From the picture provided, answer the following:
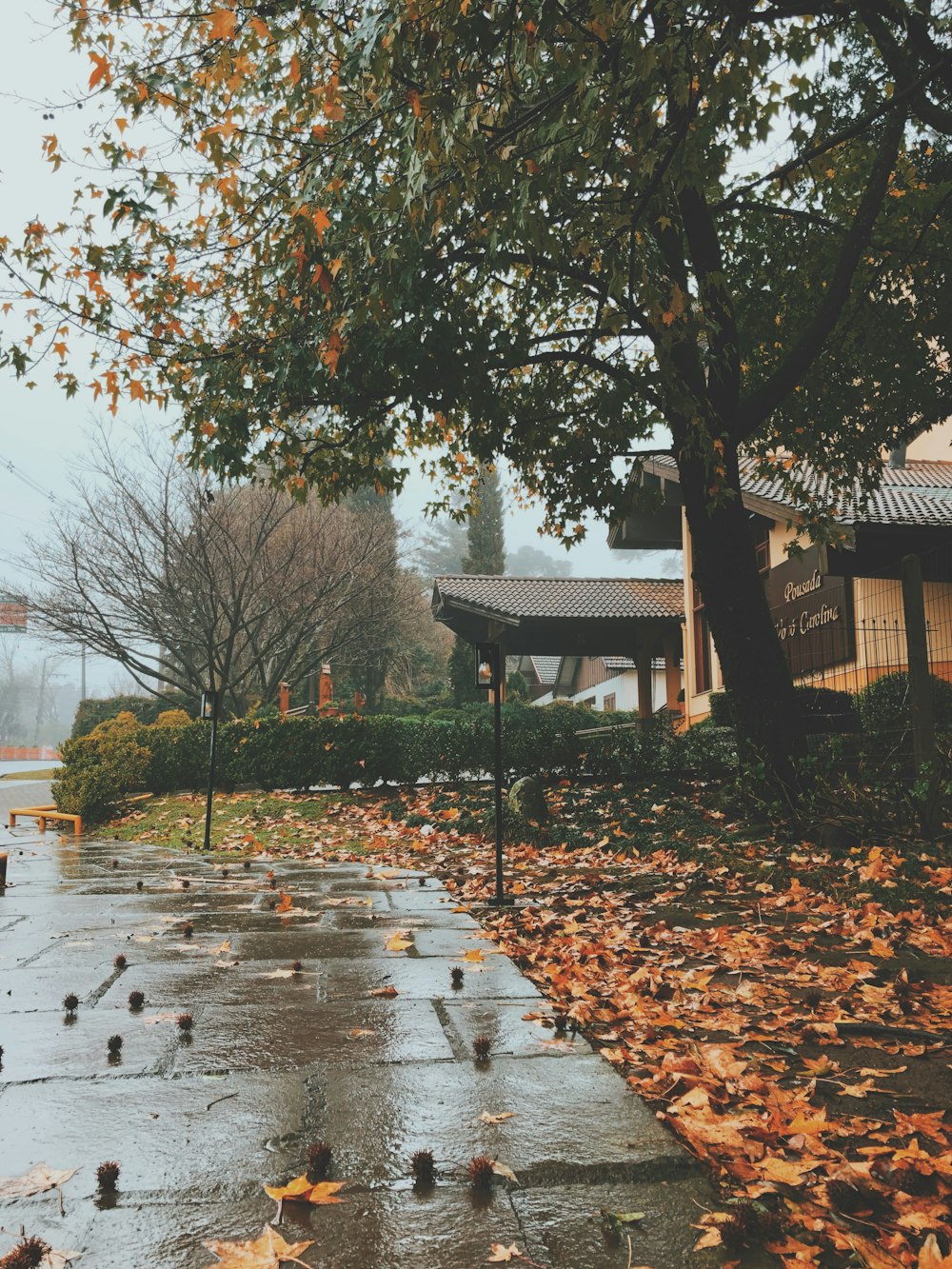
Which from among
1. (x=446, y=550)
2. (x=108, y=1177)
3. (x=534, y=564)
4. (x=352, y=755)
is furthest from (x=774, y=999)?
(x=534, y=564)

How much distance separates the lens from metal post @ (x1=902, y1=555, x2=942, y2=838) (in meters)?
6.25

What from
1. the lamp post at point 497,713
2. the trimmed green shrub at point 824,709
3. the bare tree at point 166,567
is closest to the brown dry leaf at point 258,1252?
the lamp post at point 497,713

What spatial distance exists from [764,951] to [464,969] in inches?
60.7

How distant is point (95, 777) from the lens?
13438 millimetres

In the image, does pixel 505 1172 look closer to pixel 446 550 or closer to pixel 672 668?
pixel 672 668

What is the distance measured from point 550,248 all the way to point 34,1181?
4119 millimetres

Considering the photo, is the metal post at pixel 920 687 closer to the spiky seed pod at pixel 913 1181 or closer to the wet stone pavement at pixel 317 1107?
the wet stone pavement at pixel 317 1107

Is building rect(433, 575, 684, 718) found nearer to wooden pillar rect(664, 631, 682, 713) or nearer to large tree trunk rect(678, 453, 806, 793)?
wooden pillar rect(664, 631, 682, 713)

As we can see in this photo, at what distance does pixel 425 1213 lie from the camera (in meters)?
1.98

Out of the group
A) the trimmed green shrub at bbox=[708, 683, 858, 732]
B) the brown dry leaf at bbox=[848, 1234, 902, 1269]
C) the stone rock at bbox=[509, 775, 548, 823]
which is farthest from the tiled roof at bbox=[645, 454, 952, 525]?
the brown dry leaf at bbox=[848, 1234, 902, 1269]

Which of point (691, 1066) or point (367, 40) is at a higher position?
point (367, 40)

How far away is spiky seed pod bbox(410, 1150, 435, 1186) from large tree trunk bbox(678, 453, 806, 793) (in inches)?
261

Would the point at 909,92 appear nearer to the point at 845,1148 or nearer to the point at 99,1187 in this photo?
the point at 845,1148

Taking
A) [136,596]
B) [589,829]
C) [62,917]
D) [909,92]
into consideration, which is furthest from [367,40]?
[136,596]
